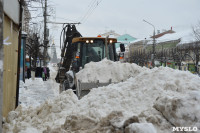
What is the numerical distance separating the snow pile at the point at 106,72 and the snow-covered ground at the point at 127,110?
4.82 ft

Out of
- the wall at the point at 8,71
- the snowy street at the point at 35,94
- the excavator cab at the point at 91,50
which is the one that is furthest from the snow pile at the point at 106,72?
the snowy street at the point at 35,94

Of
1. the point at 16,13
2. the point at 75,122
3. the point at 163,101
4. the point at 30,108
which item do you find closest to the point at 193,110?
the point at 163,101

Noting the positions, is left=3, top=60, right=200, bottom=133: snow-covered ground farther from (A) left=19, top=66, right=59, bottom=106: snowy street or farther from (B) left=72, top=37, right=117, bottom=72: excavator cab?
(A) left=19, top=66, right=59, bottom=106: snowy street

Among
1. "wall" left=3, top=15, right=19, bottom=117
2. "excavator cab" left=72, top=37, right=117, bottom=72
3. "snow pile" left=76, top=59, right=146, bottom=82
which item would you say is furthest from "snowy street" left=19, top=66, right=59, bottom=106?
"wall" left=3, top=15, right=19, bottom=117

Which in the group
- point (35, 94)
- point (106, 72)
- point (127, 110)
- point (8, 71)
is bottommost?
point (35, 94)

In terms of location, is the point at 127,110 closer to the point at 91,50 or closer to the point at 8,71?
the point at 8,71

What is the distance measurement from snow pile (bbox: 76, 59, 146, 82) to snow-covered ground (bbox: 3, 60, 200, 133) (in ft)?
4.82

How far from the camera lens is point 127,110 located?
16.3 feet

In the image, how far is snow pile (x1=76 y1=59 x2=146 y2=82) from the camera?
776 cm

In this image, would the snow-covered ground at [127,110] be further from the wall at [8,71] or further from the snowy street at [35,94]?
the snowy street at [35,94]

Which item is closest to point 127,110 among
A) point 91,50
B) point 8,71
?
point 8,71

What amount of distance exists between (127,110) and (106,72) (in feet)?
10.2

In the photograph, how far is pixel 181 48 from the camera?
37.9 meters

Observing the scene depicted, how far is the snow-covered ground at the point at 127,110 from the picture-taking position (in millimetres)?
3682
